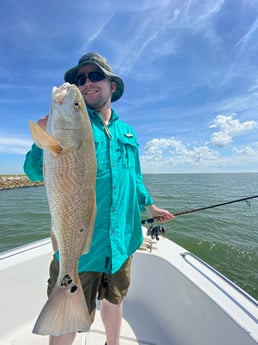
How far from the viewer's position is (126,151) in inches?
75.6

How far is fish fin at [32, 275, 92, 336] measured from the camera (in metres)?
1.30

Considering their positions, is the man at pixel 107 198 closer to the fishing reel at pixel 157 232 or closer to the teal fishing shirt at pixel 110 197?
the teal fishing shirt at pixel 110 197

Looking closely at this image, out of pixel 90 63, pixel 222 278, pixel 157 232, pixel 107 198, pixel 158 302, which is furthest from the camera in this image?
pixel 157 232

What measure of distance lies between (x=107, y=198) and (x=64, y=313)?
0.78 metres

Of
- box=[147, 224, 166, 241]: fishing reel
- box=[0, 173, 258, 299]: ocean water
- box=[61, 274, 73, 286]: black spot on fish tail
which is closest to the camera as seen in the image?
box=[61, 274, 73, 286]: black spot on fish tail

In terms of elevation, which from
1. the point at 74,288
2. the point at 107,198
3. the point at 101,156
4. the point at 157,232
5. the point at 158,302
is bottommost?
the point at 158,302

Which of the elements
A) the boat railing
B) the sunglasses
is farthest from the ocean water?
the sunglasses

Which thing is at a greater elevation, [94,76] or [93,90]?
[94,76]

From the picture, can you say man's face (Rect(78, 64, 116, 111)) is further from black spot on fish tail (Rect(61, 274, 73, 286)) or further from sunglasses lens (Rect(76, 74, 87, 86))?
black spot on fish tail (Rect(61, 274, 73, 286))

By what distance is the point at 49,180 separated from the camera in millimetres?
1313

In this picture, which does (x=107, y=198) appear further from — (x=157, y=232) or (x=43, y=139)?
(x=157, y=232)

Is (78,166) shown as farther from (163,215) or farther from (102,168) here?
(163,215)

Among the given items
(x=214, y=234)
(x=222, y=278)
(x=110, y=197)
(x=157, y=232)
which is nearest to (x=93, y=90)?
(x=110, y=197)

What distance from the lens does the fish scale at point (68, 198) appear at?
1.32 metres
